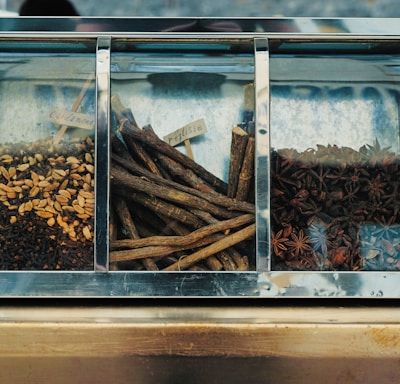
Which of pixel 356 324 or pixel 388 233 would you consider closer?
pixel 356 324

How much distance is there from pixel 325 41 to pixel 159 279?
5.09ft

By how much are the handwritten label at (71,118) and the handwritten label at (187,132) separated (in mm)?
424

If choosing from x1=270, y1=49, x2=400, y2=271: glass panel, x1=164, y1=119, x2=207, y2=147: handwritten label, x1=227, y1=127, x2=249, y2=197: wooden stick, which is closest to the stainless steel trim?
x1=164, y1=119, x2=207, y2=147: handwritten label

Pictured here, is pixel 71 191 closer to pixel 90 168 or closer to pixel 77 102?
pixel 90 168

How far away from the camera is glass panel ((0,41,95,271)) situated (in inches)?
138

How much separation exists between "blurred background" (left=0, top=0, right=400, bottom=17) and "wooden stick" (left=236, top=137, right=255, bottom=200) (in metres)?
0.69

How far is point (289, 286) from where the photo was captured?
3.44 meters

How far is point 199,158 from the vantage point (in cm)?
362

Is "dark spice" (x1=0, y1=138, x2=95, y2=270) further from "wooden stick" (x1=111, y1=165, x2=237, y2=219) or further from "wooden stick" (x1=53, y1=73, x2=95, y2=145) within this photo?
"wooden stick" (x1=111, y1=165, x2=237, y2=219)

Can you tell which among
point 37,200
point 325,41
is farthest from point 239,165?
point 37,200

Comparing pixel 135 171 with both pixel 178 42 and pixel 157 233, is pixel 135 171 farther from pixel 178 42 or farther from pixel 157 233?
pixel 178 42

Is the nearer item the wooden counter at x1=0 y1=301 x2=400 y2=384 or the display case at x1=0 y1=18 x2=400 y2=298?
the wooden counter at x1=0 y1=301 x2=400 y2=384

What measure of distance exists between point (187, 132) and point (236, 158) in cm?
31

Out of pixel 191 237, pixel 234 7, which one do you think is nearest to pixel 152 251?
pixel 191 237
